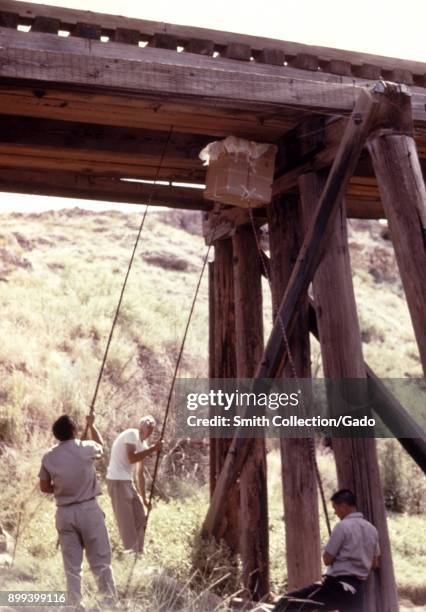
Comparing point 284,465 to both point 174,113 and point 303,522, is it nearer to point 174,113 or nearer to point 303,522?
point 303,522

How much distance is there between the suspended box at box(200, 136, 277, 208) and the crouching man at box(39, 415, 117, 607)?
73.9 inches

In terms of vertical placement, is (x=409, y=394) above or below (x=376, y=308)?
below

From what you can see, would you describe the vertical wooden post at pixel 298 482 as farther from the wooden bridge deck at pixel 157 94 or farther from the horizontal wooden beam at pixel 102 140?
the horizontal wooden beam at pixel 102 140

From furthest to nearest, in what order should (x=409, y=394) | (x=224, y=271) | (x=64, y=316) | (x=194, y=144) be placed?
1. (x=64, y=316)
2. (x=409, y=394)
3. (x=224, y=271)
4. (x=194, y=144)

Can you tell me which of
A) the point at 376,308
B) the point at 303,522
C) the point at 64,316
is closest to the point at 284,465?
the point at 303,522

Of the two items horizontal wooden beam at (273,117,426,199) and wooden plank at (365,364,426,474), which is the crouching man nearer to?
wooden plank at (365,364,426,474)

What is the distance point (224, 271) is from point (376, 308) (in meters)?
18.1

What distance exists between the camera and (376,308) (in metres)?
25.1

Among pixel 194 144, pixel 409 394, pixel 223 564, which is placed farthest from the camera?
pixel 409 394

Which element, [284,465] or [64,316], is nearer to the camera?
[284,465]

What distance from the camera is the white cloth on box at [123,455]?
8.12 metres

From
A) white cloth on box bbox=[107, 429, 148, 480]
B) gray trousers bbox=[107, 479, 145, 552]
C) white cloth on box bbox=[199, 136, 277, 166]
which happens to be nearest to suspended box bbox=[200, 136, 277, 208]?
white cloth on box bbox=[199, 136, 277, 166]

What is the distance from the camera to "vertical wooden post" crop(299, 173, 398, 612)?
16.4ft

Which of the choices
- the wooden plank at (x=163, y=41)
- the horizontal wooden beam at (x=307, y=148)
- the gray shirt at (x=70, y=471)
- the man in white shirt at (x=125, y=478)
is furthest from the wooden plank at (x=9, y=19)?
the man in white shirt at (x=125, y=478)
